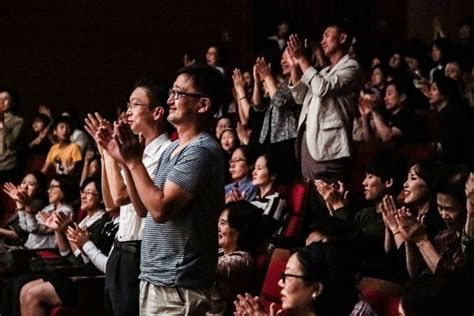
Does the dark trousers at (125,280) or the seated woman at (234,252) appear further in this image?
the seated woman at (234,252)

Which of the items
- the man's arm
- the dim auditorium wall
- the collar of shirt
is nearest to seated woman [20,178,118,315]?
the collar of shirt

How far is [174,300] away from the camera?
3.40 meters

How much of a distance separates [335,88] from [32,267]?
5.72 ft

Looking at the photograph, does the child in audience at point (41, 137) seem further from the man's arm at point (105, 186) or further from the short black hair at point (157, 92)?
the short black hair at point (157, 92)

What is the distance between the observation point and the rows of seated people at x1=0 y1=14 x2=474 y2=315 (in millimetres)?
3436

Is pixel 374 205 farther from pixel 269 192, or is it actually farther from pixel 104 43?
pixel 104 43

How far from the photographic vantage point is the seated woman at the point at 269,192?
5.77m

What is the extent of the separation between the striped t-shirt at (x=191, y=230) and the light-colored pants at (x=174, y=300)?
3 centimetres

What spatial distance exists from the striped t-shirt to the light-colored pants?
26 millimetres

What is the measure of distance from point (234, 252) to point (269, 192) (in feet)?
3.92

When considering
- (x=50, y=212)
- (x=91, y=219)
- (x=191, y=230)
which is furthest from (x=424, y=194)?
(x=50, y=212)

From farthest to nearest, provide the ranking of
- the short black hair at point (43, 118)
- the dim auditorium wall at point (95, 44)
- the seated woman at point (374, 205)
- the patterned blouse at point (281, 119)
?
the dim auditorium wall at point (95, 44)
the short black hair at point (43, 118)
the patterned blouse at point (281, 119)
the seated woman at point (374, 205)

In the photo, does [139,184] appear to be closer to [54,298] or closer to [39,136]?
[54,298]

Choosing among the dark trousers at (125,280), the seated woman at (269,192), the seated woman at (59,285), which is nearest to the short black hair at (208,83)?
the dark trousers at (125,280)
